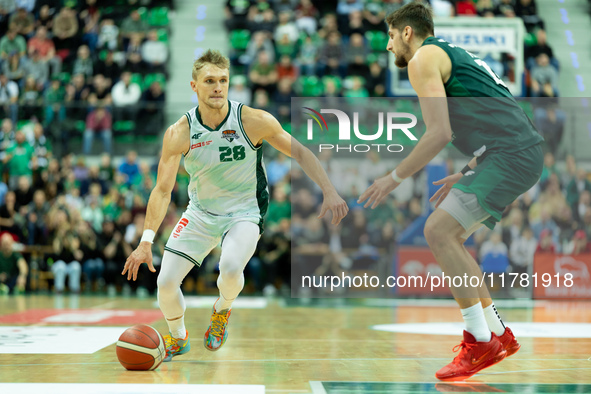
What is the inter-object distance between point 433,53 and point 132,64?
1346 cm

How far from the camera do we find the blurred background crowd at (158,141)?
1060cm

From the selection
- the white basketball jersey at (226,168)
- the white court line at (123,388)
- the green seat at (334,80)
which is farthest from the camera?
the green seat at (334,80)

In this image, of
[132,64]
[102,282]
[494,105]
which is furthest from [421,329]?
[132,64]

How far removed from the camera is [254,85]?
15688 millimetres

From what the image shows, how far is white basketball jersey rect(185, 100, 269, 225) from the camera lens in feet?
17.4

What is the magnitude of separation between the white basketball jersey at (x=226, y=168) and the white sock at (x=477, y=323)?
1.87 meters

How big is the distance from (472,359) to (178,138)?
259 centimetres

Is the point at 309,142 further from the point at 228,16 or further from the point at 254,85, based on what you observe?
the point at 228,16

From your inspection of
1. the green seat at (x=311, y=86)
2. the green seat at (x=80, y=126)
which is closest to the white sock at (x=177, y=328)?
the green seat at (x=80, y=126)

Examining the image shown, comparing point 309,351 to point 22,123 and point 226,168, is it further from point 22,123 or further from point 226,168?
point 22,123

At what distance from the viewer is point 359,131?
6527 millimetres

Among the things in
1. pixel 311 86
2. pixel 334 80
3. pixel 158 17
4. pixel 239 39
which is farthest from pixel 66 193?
pixel 158 17

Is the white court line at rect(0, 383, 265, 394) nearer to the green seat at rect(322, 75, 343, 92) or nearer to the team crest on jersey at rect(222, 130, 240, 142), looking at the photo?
the team crest on jersey at rect(222, 130, 240, 142)

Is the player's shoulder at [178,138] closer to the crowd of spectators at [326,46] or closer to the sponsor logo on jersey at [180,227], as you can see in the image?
the sponsor logo on jersey at [180,227]
